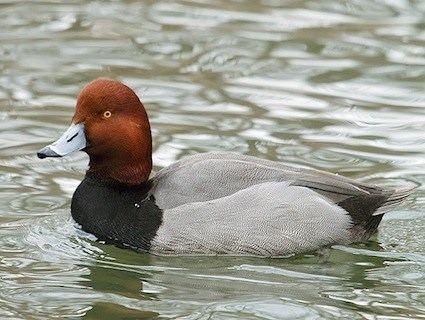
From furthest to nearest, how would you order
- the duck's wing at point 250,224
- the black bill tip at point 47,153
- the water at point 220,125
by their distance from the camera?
the black bill tip at point 47,153
the duck's wing at point 250,224
the water at point 220,125

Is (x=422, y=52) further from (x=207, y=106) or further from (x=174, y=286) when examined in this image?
(x=174, y=286)

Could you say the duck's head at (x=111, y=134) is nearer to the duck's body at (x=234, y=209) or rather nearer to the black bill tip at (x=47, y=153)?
the black bill tip at (x=47, y=153)

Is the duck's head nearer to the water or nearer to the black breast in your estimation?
the black breast

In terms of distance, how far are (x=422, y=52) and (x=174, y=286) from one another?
511cm

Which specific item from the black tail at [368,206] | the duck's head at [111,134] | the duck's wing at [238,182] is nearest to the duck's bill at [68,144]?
the duck's head at [111,134]

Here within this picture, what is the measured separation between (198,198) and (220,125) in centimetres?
245

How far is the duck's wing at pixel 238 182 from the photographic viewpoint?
7492 millimetres

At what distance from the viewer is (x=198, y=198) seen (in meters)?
7.47

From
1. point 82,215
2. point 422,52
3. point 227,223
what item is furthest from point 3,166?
point 422,52

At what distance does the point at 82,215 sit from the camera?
25.4ft

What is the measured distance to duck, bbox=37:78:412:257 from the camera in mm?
7449

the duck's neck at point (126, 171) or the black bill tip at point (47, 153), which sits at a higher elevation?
the black bill tip at point (47, 153)

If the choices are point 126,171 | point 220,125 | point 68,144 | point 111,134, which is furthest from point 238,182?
point 220,125

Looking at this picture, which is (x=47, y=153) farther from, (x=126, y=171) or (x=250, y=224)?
(x=250, y=224)
